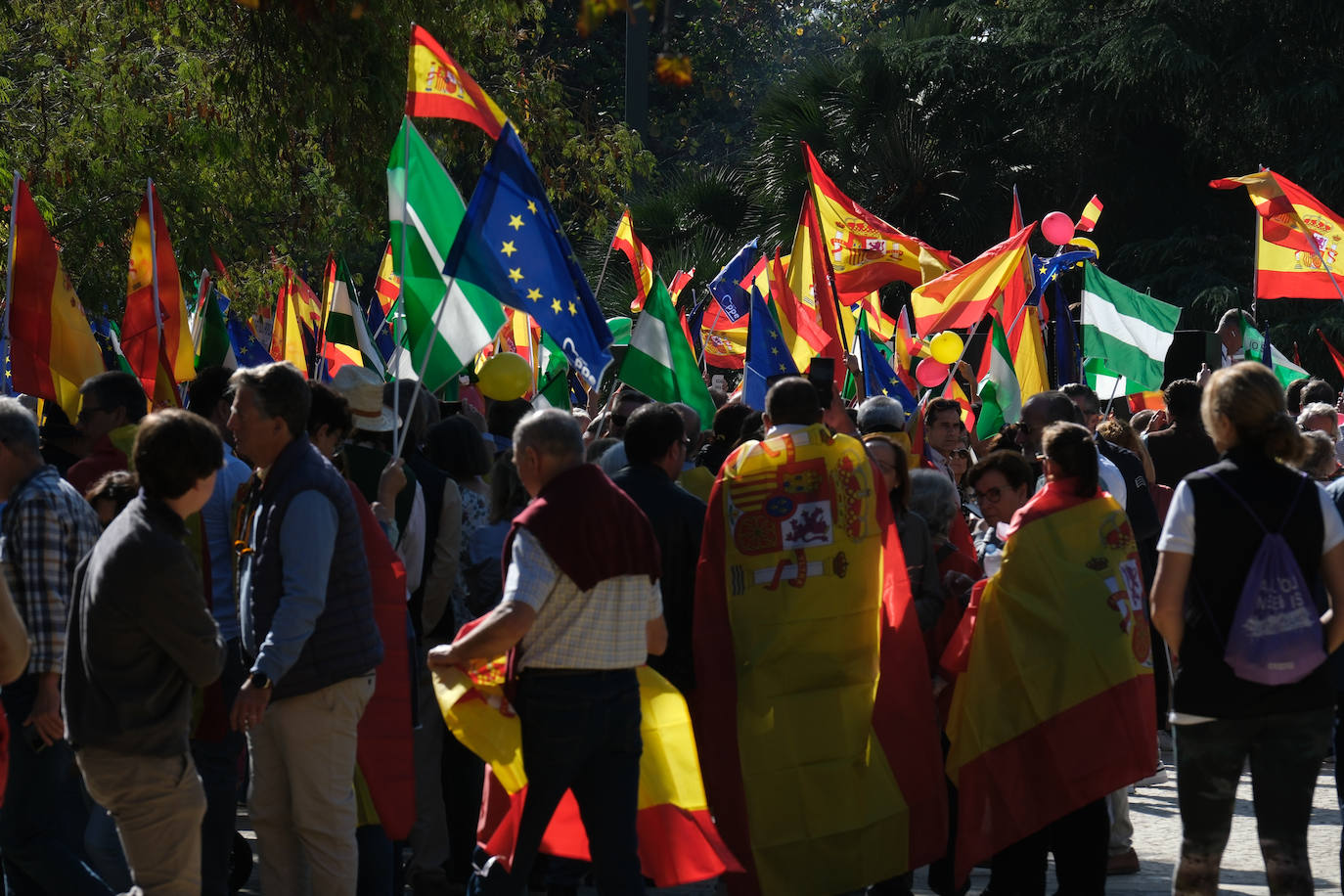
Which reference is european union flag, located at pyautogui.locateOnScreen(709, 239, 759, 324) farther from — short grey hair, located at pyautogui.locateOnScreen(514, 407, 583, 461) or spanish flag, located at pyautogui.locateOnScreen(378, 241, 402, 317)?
short grey hair, located at pyautogui.locateOnScreen(514, 407, 583, 461)

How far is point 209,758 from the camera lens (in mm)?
4957

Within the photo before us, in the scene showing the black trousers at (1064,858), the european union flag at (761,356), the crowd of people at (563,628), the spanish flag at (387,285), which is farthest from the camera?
the spanish flag at (387,285)

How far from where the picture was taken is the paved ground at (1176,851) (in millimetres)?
6117

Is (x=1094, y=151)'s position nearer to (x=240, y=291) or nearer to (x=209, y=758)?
(x=240, y=291)

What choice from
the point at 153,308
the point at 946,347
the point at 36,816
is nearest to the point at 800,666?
the point at 36,816

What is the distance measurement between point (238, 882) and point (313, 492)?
2.14 meters

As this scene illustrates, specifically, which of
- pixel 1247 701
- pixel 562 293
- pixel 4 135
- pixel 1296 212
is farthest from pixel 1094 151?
pixel 1247 701

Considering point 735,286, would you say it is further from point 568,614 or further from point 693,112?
point 693,112

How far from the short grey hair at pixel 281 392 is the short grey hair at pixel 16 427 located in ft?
2.07

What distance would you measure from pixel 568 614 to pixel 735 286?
29.3ft

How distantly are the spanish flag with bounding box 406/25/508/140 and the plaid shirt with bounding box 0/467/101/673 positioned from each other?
2.65 meters

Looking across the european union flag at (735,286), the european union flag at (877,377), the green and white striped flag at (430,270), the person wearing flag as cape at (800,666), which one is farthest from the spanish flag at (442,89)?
the european union flag at (735,286)

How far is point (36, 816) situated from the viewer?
4.73m

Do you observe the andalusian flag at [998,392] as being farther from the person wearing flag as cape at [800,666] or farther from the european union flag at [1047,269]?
the person wearing flag as cape at [800,666]
